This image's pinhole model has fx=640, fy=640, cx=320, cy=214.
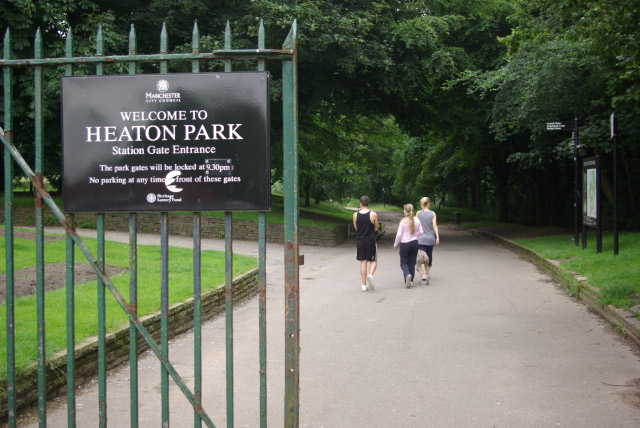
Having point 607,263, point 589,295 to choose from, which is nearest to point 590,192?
point 607,263

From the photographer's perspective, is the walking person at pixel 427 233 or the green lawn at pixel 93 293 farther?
the walking person at pixel 427 233

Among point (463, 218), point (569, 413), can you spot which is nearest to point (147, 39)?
point (569, 413)

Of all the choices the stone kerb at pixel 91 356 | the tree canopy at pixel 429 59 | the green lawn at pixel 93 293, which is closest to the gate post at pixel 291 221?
the stone kerb at pixel 91 356

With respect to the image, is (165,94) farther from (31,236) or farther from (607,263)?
(31,236)

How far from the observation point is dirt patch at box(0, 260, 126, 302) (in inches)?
351

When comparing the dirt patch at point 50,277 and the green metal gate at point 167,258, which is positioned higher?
the green metal gate at point 167,258

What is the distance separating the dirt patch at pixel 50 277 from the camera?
8906 mm

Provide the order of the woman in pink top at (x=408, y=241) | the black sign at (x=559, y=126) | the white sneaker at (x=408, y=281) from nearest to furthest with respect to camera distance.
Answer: the white sneaker at (x=408, y=281) < the woman in pink top at (x=408, y=241) < the black sign at (x=559, y=126)

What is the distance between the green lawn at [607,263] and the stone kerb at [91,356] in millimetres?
6149

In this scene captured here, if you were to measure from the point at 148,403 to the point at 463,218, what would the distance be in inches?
1736

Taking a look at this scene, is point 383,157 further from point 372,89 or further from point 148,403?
point 148,403

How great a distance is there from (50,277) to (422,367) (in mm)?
6189

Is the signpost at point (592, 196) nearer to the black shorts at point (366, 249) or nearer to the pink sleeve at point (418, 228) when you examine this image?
the pink sleeve at point (418, 228)

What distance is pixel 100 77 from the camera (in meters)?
3.81
